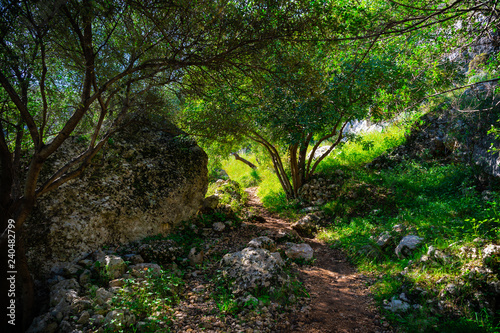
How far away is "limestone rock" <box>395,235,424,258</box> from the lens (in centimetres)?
435

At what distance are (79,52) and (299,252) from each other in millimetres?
4814

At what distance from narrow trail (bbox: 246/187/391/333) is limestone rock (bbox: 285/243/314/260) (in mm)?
189

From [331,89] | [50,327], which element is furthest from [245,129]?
[50,327]

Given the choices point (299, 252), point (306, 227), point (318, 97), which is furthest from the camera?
point (306, 227)

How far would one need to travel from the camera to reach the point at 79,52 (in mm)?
3098

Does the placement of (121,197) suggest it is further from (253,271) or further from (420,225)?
(420,225)

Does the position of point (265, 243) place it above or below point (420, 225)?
below

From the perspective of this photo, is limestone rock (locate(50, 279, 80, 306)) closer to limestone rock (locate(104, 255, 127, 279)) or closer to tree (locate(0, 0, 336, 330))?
tree (locate(0, 0, 336, 330))

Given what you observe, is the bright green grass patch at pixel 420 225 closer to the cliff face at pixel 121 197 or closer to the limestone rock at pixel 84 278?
the cliff face at pixel 121 197

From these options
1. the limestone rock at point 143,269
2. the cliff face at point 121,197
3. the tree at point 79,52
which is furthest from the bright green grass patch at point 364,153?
the limestone rock at point 143,269

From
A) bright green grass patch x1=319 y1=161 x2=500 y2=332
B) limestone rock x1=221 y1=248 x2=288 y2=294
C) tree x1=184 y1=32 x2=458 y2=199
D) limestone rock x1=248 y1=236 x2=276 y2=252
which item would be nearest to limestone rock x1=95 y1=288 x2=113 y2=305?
limestone rock x1=221 y1=248 x2=288 y2=294

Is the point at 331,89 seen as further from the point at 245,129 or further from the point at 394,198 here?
the point at 394,198

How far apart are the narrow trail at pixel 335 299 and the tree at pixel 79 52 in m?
3.37

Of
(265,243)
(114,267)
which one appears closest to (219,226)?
(265,243)
